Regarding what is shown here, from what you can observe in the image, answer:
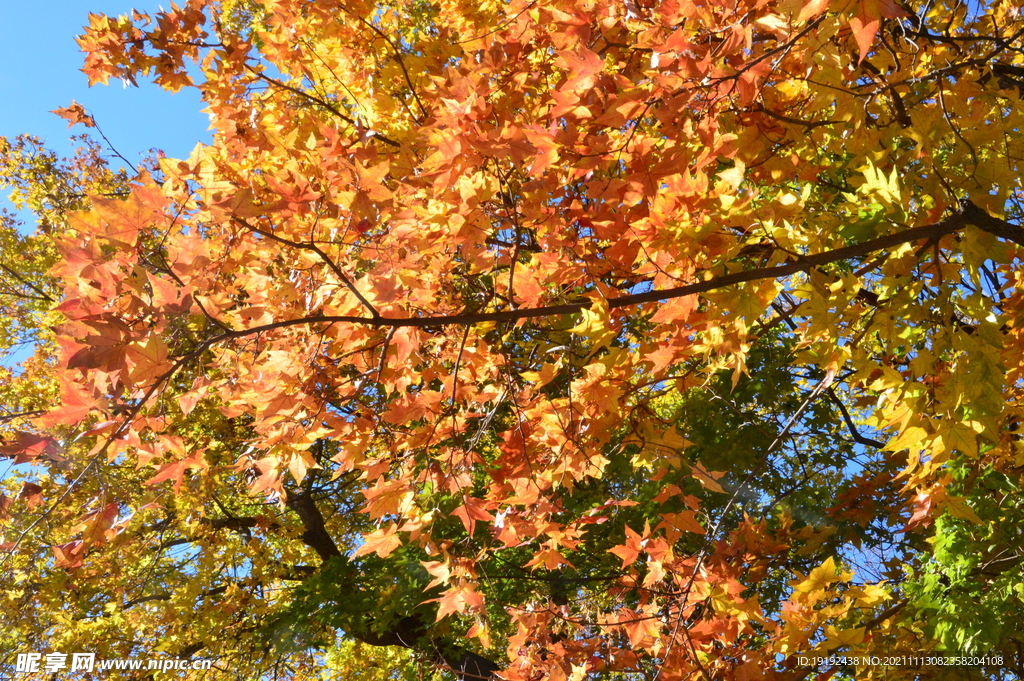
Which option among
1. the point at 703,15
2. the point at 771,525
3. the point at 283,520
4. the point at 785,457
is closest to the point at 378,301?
the point at 703,15

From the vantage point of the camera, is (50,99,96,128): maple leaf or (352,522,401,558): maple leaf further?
(50,99,96,128): maple leaf

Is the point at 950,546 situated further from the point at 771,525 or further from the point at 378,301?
the point at 378,301

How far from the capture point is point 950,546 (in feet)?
9.17

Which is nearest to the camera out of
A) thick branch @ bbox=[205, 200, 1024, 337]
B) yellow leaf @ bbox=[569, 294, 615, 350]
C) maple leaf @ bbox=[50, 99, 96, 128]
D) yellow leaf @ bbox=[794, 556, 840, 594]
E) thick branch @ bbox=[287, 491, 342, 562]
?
thick branch @ bbox=[205, 200, 1024, 337]

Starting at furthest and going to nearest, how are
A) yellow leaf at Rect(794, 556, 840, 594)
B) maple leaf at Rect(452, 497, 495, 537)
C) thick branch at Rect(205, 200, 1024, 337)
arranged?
yellow leaf at Rect(794, 556, 840, 594)
maple leaf at Rect(452, 497, 495, 537)
thick branch at Rect(205, 200, 1024, 337)

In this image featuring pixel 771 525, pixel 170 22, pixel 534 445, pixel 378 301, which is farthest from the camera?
pixel 771 525

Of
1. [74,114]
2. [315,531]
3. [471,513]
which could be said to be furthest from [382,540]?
[315,531]

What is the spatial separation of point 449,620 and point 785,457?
3.19 meters

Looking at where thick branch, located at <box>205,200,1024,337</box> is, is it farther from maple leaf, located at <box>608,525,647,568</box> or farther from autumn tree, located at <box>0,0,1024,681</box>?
maple leaf, located at <box>608,525,647,568</box>

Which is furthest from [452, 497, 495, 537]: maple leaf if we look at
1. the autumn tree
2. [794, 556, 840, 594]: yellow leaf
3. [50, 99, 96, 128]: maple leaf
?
[50, 99, 96, 128]: maple leaf
